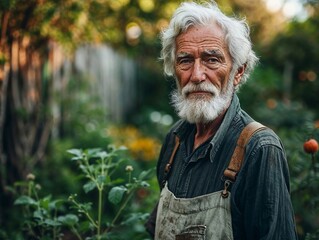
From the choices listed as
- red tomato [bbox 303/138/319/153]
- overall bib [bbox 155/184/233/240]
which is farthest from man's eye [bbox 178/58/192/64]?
red tomato [bbox 303/138/319/153]

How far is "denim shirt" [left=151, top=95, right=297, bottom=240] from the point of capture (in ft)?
6.26

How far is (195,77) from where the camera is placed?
2.35 m

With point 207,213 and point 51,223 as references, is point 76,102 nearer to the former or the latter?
point 51,223

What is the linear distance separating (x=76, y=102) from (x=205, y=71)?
12.8 ft

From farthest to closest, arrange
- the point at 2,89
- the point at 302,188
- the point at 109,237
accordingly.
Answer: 1. the point at 2,89
2. the point at 302,188
3. the point at 109,237

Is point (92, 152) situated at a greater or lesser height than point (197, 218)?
greater

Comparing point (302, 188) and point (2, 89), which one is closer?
point (302, 188)

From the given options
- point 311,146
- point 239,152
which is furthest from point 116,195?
point 311,146

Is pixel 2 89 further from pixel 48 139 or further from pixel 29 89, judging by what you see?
pixel 48 139

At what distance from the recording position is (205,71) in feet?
7.73

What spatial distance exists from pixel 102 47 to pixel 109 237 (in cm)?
622

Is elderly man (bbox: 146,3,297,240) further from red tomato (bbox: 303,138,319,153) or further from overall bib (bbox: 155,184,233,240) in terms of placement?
red tomato (bbox: 303,138,319,153)

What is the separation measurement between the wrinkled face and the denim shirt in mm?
102

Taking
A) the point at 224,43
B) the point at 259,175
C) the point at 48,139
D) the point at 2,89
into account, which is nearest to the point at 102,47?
the point at 48,139
